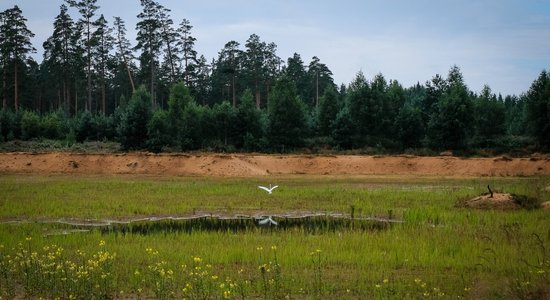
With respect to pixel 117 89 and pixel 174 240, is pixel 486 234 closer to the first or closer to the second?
pixel 174 240

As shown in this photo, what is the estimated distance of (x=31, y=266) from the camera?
1049 cm

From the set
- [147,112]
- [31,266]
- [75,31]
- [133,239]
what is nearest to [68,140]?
[147,112]

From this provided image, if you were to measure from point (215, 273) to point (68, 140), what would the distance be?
50549mm

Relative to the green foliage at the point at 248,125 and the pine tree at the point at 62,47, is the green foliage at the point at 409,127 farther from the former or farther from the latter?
the pine tree at the point at 62,47

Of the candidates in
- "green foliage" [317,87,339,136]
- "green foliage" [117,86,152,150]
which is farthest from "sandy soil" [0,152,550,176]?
"green foliage" [317,87,339,136]

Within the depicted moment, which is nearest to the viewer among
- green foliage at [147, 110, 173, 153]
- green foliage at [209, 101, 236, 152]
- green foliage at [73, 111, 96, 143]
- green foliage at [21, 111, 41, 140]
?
green foliage at [147, 110, 173, 153]

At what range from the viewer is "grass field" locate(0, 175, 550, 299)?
31.0 ft

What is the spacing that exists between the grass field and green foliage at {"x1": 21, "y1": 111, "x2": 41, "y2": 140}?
3991 cm

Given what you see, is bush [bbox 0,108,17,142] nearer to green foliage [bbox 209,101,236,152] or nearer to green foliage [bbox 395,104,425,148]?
green foliage [bbox 209,101,236,152]

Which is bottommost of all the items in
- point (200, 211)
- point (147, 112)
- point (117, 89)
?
point (200, 211)

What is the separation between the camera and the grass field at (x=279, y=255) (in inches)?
372

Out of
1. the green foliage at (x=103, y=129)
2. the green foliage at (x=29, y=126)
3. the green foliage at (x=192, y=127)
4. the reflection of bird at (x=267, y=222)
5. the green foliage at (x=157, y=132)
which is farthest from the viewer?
the green foliage at (x=103, y=129)

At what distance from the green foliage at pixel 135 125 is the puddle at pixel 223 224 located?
119ft

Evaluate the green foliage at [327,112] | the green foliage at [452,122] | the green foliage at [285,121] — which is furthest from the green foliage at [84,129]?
the green foliage at [452,122]
